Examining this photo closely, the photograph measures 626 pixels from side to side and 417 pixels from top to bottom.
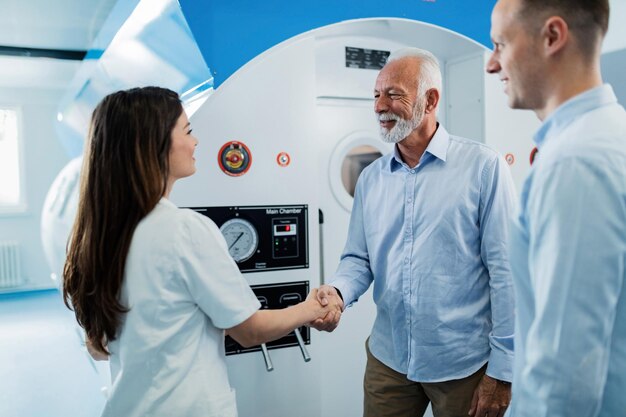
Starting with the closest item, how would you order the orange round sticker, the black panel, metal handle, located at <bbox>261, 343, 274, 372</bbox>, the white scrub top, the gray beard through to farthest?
the white scrub top
the gray beard
metal handle, located at <bbox>261, 343, 274, 372</bbox>
the orange round sticker
the black panel

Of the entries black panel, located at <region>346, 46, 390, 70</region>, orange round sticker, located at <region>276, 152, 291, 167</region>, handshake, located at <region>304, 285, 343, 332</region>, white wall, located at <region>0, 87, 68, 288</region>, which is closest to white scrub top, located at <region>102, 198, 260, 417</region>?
handshake, located at <region>304, 285, 343, 332</region>

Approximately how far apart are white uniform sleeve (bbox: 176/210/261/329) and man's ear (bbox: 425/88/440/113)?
3.24ft

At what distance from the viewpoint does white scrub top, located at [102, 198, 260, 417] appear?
1217 millimetres

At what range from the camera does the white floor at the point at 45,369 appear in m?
3.71

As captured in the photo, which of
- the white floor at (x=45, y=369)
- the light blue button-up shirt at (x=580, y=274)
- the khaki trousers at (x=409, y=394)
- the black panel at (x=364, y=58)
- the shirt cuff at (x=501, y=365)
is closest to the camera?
the light blue button-up shirt at (x=580, y=274)

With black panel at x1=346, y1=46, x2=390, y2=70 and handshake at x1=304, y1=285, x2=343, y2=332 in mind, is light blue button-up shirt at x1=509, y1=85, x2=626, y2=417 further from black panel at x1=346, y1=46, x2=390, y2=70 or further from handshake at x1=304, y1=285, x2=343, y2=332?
black panel at x1=346, y1=46, x2=390, y2=70

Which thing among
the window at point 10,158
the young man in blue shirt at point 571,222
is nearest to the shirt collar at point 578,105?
the young man in blue shirt at point 571,222

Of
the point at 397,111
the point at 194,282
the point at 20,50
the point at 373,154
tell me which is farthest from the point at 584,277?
the point at 20,50

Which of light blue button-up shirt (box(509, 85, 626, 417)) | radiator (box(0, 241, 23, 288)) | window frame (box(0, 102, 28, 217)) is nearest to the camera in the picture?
light blue button-up shirt (box(509, 85, 626, 417))

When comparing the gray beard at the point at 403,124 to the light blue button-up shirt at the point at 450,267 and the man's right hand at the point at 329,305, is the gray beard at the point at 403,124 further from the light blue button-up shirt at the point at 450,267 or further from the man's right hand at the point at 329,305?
the man's right hand at the point at 329,305

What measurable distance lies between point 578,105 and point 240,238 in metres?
1.44

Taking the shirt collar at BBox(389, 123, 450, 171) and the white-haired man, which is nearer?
the white-haired man

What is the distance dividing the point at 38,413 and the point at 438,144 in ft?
11.2

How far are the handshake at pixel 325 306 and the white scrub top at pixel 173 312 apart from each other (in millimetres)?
479
